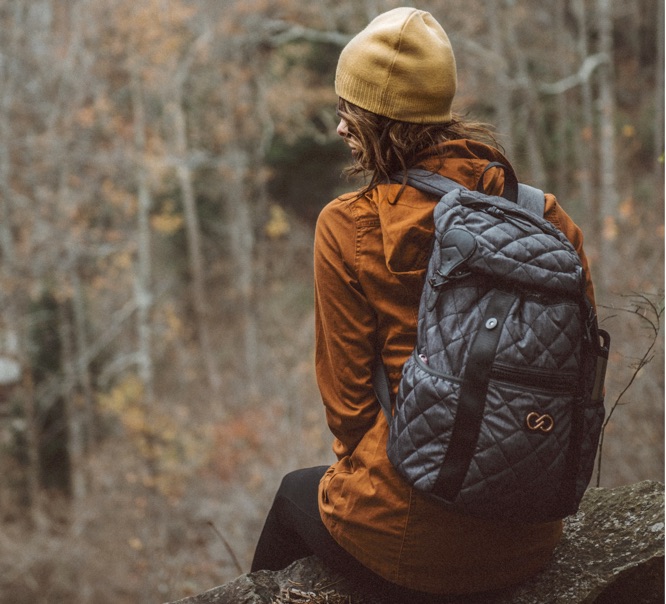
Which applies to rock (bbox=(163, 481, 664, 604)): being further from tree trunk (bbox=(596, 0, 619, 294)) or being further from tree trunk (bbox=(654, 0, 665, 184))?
tree trunk (bbox=(654, 0, 665, 184))

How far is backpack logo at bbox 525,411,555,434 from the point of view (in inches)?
61.7

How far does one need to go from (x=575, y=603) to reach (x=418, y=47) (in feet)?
5.20

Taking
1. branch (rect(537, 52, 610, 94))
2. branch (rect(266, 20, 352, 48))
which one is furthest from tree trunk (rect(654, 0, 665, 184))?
branch (rect(266, 20, 352, 48))

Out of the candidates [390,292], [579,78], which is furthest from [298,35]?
[390,292]

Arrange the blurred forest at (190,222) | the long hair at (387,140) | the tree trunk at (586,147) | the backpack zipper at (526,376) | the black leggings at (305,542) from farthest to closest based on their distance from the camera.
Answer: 1. the tree trunk at (586,147)
2. the blurred forest at (190,222)
3. the black leggings at (305,542)
4. the long hair at (387,140)
5. the backpack zipper at (526,376)

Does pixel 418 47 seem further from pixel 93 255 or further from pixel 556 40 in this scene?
pixel 93 255

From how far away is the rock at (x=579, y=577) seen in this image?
84.5 inches

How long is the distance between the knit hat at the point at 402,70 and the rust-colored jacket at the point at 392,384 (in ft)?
0.42

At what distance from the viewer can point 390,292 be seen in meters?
1.77

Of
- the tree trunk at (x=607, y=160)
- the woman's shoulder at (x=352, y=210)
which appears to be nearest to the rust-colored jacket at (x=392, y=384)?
the woman's shoulder at (x=352, y=210)

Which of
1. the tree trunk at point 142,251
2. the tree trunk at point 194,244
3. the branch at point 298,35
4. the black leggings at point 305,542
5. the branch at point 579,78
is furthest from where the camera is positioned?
the tree trunk at point 194,244

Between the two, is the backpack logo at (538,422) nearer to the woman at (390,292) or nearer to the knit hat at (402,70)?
the woman at (390,292)

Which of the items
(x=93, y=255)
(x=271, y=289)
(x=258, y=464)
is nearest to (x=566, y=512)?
(x=258, y=464)

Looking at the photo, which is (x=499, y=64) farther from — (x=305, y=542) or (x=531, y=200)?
(x=305, y=542)
